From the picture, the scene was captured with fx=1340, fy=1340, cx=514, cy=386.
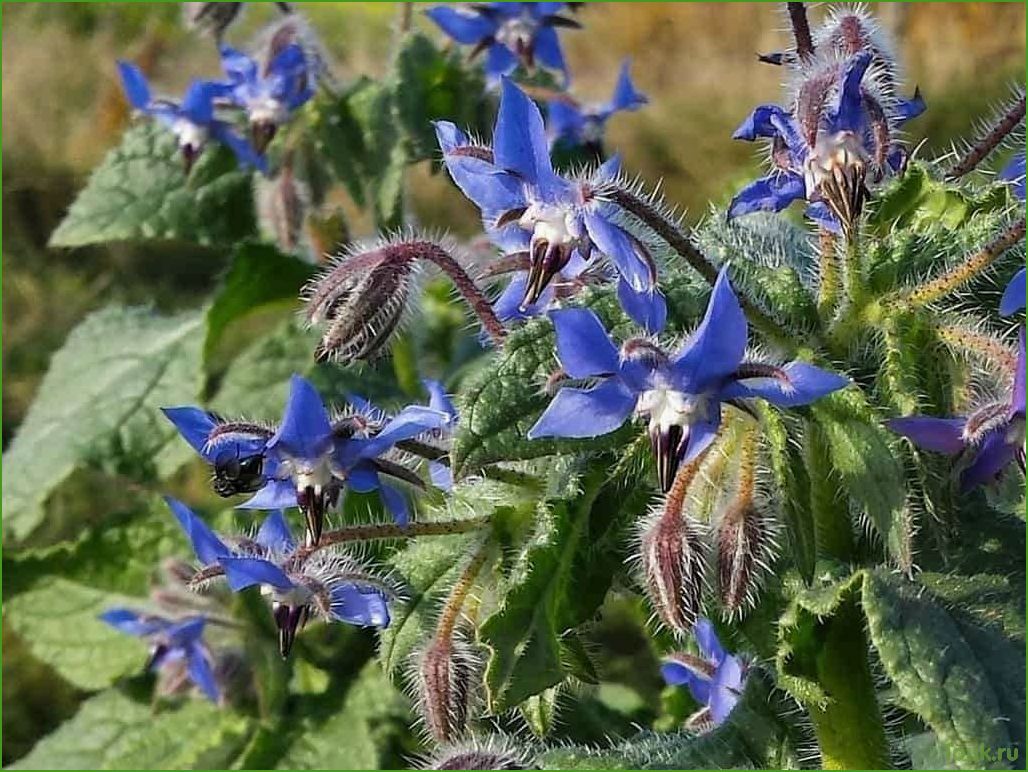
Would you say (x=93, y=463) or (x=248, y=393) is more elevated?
(x=248, y=393)

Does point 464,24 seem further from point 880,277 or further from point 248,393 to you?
point 880,277

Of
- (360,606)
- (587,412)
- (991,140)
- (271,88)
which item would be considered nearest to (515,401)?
(587,412)

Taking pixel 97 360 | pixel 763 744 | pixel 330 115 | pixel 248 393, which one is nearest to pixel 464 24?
pixel 330 115

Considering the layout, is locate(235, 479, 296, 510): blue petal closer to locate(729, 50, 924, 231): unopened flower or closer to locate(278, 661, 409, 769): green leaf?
locate(729, 50, 924, 231): unopened flower

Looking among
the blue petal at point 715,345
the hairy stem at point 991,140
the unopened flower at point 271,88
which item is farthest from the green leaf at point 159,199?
the blue petal at point 715,345

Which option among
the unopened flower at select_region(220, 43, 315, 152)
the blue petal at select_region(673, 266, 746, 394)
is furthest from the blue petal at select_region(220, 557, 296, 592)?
the unopened flower at select_region(220, 43, 315, 152)

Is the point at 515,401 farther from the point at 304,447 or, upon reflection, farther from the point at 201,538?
the point at 201,538
